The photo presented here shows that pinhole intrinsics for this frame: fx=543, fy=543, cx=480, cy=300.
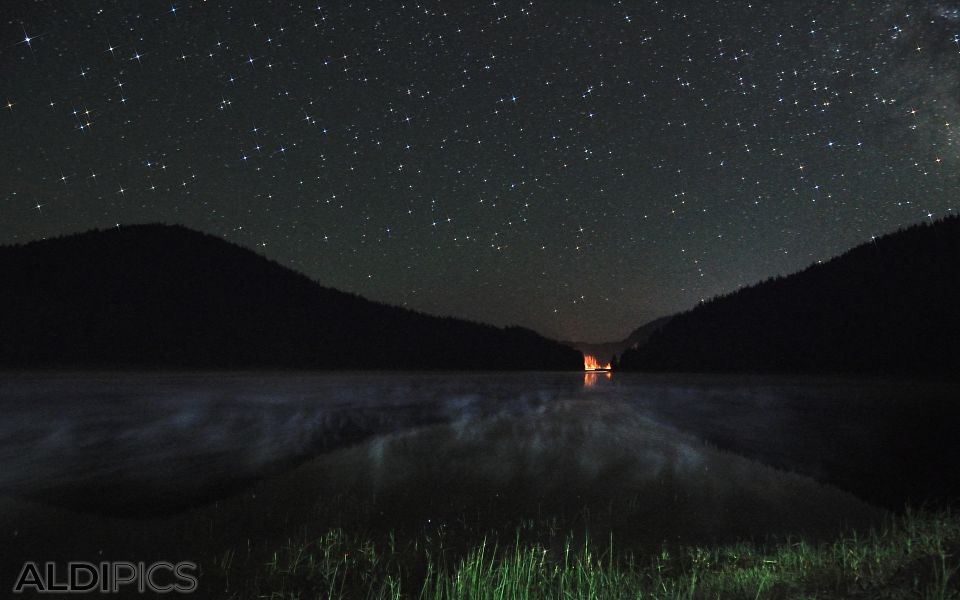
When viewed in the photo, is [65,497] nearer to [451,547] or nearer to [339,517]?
[339,517]

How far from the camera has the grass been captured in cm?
497

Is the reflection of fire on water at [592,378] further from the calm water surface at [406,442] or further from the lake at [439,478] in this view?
the lake at [439,478]

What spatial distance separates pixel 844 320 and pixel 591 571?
146475mm

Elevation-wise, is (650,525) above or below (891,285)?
below

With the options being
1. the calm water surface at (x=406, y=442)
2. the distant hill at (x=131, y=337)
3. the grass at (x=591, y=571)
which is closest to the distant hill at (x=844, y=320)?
the distant hill at (x=131, y=337)

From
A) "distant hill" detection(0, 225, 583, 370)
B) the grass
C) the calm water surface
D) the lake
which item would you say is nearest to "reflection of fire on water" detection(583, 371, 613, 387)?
the calm water surface

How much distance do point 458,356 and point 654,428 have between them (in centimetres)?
17168

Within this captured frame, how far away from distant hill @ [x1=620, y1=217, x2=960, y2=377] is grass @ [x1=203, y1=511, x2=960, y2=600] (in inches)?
4448

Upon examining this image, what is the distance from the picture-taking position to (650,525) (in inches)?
386

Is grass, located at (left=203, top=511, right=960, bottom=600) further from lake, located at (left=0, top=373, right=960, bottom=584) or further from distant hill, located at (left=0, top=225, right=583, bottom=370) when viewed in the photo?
distant hill, located at (left=0, top=225, right=583, bottom=370)

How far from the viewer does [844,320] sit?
127 metres

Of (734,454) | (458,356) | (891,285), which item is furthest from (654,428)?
(458,356)

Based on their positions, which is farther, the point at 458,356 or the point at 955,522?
the point at 458,356

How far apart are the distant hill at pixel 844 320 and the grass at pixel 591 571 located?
371ft
